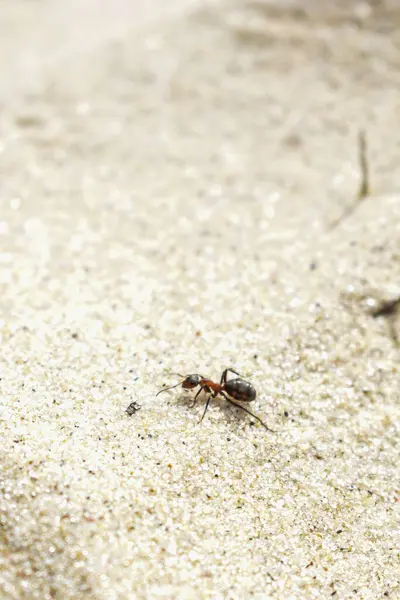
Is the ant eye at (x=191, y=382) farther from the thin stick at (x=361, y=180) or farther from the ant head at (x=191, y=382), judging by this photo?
the thin stick at (x=361, y=180)

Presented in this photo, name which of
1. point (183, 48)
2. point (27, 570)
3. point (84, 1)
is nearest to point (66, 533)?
point (27, 570)

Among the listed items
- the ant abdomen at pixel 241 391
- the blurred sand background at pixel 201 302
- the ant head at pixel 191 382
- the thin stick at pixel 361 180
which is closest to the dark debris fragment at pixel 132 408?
the blurred sand background at pixel 201 302

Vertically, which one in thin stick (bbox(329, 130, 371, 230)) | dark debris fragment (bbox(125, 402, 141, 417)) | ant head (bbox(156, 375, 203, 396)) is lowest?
dark debris fragment (bbox(125, 402, 141, 417))

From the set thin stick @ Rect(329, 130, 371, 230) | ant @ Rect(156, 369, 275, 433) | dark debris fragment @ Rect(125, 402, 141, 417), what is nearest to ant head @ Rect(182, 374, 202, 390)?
ant @ Rect(156, 369, 275, 433)

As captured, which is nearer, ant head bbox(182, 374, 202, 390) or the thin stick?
ant head bbox(182, 374, 202, 390)

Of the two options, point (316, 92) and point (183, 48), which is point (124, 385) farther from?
point (183, 48)

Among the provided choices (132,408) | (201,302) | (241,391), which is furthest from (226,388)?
(201,302)

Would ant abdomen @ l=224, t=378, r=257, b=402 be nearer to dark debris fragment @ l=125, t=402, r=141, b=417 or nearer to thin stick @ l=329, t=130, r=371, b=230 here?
dark debris fragment @ l=125, t=402, r=141, b=417
